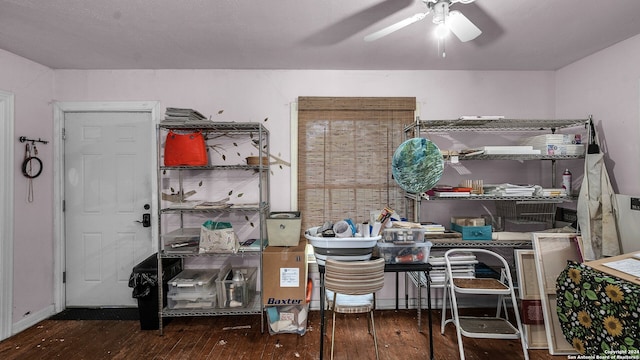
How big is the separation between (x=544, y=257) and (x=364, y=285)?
1.62 m

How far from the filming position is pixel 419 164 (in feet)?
6.33

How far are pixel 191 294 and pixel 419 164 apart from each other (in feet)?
7.27

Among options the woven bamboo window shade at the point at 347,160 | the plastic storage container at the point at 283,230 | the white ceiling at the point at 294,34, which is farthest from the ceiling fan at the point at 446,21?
the plastic storage container at the point at 283,230

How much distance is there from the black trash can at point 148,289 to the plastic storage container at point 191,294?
98 mm

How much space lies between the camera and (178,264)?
290cm

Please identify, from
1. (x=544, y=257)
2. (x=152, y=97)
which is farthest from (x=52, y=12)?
(x=544, y=257)

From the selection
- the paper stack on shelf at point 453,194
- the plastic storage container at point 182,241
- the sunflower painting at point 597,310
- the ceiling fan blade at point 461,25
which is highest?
the ceiling fan blade at point 461,25

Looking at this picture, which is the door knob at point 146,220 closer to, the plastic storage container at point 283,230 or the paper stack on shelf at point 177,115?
the paper stack on shelf at point 177,115

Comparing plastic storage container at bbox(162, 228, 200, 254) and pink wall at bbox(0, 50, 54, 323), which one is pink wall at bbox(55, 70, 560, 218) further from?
plastic storage container at bbox(162, 228, 200, 254)

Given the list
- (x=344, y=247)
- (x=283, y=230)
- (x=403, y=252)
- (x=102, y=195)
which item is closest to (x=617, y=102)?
(x=403, y=252)

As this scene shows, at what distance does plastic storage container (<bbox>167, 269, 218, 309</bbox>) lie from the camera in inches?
102

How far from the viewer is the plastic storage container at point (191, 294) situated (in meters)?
2.60

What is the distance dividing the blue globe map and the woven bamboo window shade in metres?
0.99

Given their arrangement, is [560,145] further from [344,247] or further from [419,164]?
[344,247]
